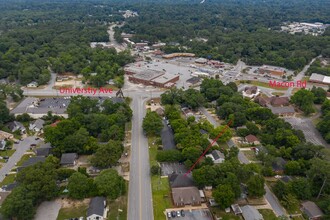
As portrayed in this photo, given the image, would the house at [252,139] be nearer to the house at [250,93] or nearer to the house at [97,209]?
the house at [250,93]

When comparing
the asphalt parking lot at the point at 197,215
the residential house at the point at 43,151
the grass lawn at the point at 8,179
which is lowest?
the grass lawn at the point at 8,179

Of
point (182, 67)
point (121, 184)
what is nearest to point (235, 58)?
point (182, 67)

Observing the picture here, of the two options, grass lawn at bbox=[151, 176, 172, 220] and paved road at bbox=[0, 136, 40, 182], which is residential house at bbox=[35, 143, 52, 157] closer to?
paved road at bbox=[0, 136, 40, 182]

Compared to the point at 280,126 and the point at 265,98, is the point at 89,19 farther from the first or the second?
the point at 280,126

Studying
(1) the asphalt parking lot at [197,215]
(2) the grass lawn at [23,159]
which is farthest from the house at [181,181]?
(2) the grass lawn at [23,159]

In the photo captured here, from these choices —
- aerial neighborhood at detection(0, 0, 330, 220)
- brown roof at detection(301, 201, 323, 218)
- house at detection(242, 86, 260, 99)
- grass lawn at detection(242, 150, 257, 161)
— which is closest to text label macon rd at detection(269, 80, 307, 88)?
aerial neighborhood at detection(0, 0, 330, 220)

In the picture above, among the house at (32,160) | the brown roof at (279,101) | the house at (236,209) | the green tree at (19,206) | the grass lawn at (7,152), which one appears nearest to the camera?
the green tree at (19,206)
